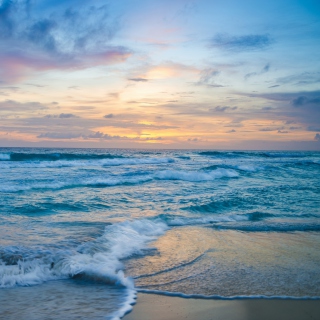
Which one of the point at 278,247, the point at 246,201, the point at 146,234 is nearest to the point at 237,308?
the point at 278,247

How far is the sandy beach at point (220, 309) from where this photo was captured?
3.78 m

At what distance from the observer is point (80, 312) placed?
380 cm

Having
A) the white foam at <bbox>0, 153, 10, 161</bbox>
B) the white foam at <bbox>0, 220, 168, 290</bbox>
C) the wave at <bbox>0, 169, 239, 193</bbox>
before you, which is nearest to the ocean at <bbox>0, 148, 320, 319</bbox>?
the white foam at <bbox>0, 220, 168, 290</bbox>

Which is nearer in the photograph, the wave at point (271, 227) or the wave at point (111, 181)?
the wave at point (271, 227)

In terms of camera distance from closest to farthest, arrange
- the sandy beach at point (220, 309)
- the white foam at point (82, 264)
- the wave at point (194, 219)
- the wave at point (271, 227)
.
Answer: the sandy beach at point (220, 309), the white foam at point (82, 264), the wave at point (271, 227), the wave at point (194, 219)

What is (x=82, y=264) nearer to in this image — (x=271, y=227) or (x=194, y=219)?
(x=194, y=219)

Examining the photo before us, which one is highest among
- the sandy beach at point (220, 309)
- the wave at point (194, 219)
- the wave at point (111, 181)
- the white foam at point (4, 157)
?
the white foam at point (4, 157)

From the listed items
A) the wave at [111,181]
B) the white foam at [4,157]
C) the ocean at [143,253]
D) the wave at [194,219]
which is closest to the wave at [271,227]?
the ocean at [143,253]

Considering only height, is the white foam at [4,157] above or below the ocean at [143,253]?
above

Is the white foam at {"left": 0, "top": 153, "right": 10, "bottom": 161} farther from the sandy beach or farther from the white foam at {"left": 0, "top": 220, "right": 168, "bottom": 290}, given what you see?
the sandy beach

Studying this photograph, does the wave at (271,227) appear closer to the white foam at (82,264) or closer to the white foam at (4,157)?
the white foam at (82,264)

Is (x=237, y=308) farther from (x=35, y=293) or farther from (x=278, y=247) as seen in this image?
(x=278, y=247)

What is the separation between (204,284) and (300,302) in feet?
4.22

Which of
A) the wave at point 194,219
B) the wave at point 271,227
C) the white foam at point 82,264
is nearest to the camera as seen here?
the white foam at point 82,264
